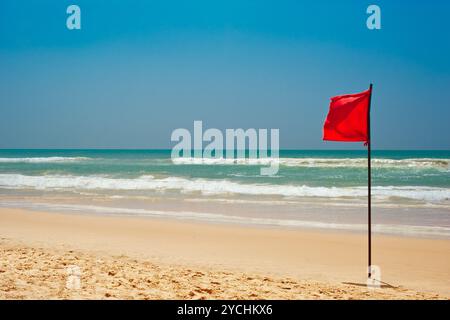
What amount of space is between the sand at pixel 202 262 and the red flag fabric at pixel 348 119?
2.20 meters

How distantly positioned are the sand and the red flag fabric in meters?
2.20

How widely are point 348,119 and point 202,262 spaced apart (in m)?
3.53

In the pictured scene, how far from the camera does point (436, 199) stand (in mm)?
17797

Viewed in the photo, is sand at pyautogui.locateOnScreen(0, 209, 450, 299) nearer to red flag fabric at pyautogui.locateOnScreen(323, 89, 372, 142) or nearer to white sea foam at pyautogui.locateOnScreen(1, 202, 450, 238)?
white sea foam at pyautogui.locateOnScreen(1, 202, 450, 238)

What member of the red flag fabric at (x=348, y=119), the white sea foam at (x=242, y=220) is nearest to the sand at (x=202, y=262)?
the white sea foam at (x=242, y=220)

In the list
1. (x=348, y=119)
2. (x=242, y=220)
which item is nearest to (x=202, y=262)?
(x=348, y=119)

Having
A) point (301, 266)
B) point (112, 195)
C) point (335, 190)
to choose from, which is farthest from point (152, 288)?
point (335, 190)

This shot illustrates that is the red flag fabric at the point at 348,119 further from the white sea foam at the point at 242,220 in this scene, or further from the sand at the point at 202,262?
the white sea foam at the point at 242,220

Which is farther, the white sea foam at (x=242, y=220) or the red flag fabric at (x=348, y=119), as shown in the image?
the white sea foam at (x=242, y=220)

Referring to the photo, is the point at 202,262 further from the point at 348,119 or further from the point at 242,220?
the point at 242,220

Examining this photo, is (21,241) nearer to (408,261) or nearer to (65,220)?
(65,220)

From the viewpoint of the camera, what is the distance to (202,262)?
758 centimetres

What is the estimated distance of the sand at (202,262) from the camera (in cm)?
529
